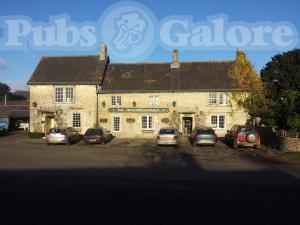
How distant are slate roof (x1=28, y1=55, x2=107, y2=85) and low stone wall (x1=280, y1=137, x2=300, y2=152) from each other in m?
22.3

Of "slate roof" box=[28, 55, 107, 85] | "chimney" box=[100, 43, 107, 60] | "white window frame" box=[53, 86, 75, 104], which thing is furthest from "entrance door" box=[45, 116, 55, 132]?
"chimney" box=[100, 43, 107, 60]

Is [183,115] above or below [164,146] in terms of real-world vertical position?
above

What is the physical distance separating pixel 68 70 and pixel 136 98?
9158mm

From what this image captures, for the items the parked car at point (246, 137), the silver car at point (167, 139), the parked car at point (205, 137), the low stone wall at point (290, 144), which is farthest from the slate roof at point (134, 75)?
the low stone wall at point (290, 144)

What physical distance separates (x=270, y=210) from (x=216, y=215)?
4.47 feet

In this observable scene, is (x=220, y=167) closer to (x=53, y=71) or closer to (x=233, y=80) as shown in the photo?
(x=233, y=80)

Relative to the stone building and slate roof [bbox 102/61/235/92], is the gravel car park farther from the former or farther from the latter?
slate roof [bbox 102/61/235/92]

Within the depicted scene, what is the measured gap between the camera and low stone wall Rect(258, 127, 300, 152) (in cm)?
2502

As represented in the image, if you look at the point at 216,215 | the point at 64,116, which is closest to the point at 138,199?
the point at 216,215

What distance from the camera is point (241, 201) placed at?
9391 millimetres

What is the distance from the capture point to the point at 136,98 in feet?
137

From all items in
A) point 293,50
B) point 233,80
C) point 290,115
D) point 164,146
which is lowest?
point 164,146

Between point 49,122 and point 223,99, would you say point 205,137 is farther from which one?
point 49,122

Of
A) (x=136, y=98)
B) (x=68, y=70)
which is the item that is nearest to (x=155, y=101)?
(x=136, y=98)
